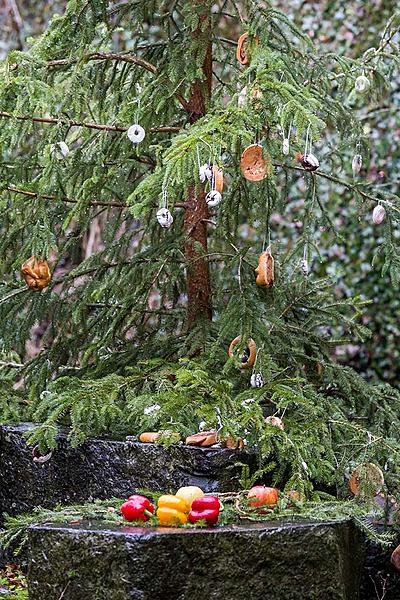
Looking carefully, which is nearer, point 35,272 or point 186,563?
point 186,563

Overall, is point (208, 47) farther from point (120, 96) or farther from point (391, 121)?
point (391, 121)

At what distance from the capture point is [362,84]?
3.97 m

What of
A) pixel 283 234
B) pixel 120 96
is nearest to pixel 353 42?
pixel 283 234

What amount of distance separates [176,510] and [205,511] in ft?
0.27

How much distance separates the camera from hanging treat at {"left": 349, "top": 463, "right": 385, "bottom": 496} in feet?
10.8

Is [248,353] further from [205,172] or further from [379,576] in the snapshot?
[379,576]

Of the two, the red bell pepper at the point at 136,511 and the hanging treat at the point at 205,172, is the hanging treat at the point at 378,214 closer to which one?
the hanging treat at the point at 205,172

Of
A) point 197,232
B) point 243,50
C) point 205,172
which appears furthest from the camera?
point 197,232

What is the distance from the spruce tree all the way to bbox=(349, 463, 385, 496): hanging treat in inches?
3.7

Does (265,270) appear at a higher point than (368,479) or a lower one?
higher

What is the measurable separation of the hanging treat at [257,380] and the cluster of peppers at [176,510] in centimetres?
77

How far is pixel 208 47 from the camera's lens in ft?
13.2

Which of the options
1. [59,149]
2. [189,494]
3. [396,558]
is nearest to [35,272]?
[59,149]

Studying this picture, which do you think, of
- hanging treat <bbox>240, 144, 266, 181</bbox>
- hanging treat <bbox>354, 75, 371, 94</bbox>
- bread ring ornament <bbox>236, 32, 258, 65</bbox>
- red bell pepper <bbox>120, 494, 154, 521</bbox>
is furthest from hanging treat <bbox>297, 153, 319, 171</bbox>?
red bell pepper <bbox>120, 494, 154, 521</bbox>
